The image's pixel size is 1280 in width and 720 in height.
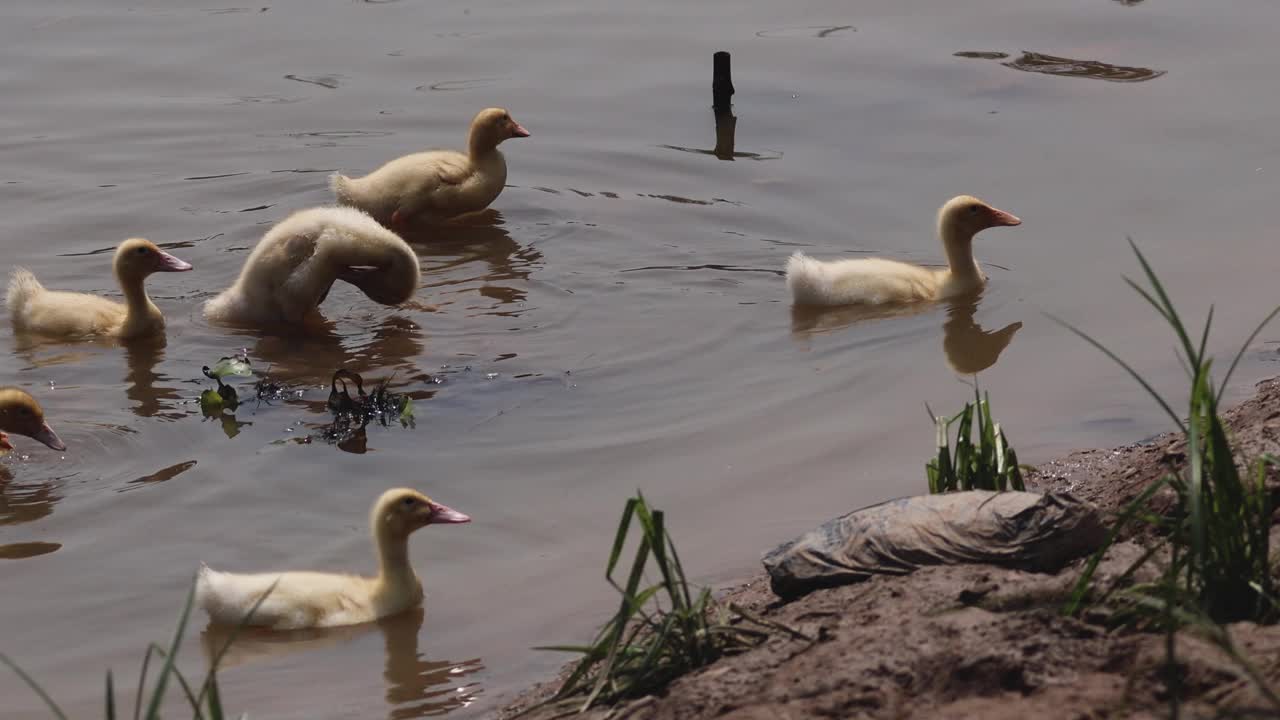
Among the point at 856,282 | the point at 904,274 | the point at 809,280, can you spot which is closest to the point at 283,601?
the point at 809,280

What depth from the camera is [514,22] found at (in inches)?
537

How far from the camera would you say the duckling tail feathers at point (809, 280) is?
27.5ft

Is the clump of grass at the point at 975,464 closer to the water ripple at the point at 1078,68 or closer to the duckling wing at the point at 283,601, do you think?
the duckling wing at the point at 283,601

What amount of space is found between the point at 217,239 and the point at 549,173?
2.26 metres

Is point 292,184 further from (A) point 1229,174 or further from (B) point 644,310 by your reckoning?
(A) point 1229,174

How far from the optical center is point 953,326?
838 centimetres

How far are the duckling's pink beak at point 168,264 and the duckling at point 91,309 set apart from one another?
0.05 metres

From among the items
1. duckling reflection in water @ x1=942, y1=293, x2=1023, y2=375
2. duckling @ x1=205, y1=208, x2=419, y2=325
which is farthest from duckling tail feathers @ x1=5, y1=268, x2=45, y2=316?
duckling reflection in water @ x1=942, y1=293, x2=1023, y2=375

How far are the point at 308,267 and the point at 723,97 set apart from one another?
4.12m

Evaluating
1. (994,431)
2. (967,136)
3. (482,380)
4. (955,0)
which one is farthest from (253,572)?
(955,0)

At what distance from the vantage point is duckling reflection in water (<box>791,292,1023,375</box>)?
796 cm

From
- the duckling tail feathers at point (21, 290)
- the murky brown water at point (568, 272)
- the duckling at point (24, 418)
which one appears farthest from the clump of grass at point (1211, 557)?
the duckling tail feathers at point (21, 290)

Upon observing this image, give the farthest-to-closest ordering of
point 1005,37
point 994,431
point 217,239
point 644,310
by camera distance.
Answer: point 1005,37 < point 217,239 < point 644,310 < point 994,431

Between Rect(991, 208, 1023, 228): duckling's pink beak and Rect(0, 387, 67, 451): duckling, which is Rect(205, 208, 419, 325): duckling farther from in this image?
Rect(991, 208, 1023, 228): duckling's pink beak
